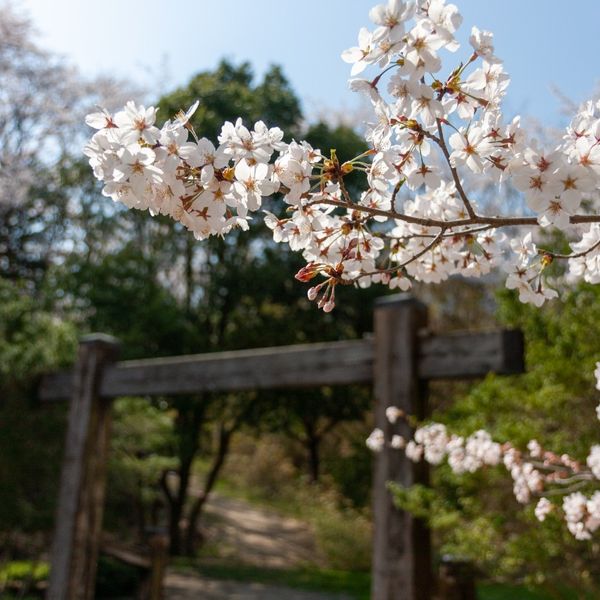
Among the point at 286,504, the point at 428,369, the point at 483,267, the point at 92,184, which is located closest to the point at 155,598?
the point at 428,369

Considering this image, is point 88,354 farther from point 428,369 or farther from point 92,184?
point 92,184

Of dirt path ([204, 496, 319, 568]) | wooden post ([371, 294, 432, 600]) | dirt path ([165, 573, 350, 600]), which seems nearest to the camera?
wooden post ([371, 294, 432, 600])

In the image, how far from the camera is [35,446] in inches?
232

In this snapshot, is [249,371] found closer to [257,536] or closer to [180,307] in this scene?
[180,307]

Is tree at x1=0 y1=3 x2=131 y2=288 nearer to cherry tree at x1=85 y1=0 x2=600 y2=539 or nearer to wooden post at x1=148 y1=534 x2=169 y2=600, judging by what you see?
wooden post at x1=148 y1=534 x2=169 y2=600

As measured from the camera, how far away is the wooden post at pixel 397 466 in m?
3.43

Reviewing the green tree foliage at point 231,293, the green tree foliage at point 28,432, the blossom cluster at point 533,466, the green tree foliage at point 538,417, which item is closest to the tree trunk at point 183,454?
the green tree foliage at point 231,293

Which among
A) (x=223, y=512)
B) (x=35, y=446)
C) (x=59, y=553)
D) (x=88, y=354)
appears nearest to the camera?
(x=59, y=553)

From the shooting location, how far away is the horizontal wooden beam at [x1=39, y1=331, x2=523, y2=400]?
11.3ft

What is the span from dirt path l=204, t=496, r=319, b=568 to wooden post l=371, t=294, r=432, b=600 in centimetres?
763

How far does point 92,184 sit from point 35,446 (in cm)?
577

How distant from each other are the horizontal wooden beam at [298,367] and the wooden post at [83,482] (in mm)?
132

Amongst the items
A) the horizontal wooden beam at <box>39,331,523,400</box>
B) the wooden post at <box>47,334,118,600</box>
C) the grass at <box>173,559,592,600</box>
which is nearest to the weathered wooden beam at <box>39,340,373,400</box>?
the horizontal wooden beam at <box>39,331,523,400</box>

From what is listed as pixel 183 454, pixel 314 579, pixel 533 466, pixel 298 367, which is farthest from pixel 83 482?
pixel 183 454
